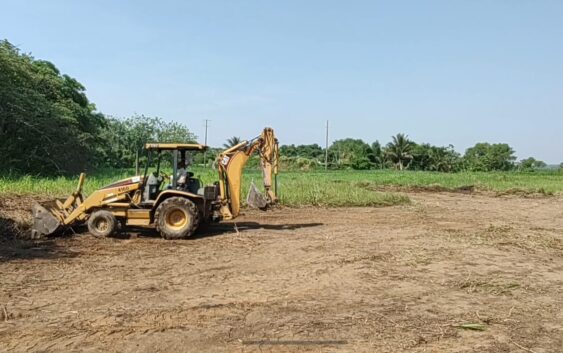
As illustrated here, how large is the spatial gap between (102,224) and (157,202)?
4.17ft

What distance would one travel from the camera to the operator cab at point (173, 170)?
36.3 feet

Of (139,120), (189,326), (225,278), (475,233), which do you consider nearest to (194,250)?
(225,278)

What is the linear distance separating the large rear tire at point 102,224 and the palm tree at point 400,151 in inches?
2882

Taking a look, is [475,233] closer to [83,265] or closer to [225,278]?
[225,278]

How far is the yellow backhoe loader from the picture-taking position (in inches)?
424

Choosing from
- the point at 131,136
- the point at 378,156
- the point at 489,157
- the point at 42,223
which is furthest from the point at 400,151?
the point at 42,223

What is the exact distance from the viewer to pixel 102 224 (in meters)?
10.8

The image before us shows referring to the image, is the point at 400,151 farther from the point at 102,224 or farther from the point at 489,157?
the point at 102,224

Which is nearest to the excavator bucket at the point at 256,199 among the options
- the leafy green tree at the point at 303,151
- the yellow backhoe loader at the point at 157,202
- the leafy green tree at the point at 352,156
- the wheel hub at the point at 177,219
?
the yellow backhoe loader at the point at 157,202

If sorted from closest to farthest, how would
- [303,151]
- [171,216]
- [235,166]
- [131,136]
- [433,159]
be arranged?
[171,216] < [235,166] < [131,136] < [433,159] < [303,151]

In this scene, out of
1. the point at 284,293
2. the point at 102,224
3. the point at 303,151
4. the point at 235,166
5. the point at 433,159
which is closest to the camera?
the point at 284,293

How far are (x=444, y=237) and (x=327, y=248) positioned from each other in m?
3.40

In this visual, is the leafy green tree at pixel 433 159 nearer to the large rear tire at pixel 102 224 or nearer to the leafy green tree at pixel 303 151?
the leafy green tree at pixel 303 151

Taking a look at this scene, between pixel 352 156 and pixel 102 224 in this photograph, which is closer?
pixel 102 224
